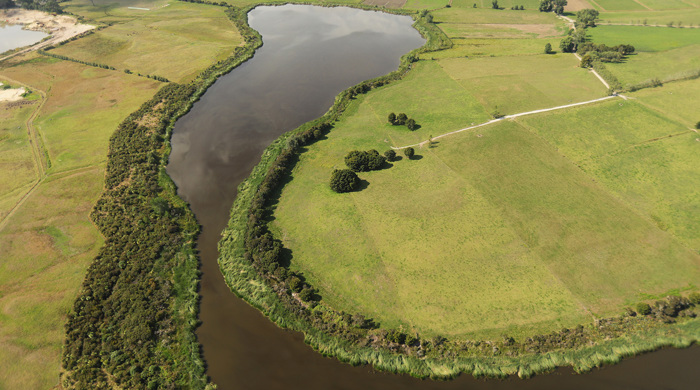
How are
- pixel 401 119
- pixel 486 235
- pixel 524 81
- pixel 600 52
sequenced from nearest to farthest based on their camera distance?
pixel 486 235
pixel 401 119
pixel 524 81
pixel 600 52

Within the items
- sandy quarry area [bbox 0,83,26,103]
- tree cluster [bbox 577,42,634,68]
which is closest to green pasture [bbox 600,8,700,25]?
tree cluster [bbox 577,42,634,68]

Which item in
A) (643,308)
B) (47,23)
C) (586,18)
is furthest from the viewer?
(47,23)

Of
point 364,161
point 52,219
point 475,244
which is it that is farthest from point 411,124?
point 52,219

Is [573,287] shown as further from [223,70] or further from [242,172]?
[223,70]

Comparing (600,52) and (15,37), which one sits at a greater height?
(15,37)

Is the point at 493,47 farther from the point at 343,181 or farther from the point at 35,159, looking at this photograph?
the point at 35,159

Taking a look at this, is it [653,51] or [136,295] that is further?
[653,51]

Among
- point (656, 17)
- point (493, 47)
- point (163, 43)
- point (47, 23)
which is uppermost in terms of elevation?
point (47, 23)
